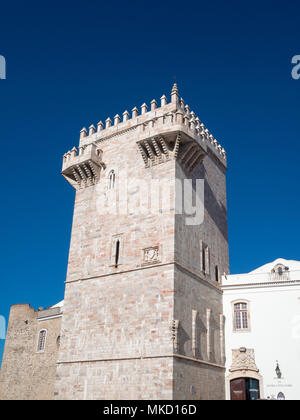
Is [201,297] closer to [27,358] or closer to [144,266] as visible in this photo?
[144,266]

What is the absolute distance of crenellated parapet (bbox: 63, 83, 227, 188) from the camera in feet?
73.0

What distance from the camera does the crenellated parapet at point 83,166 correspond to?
25.4 m

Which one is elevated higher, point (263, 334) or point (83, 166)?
point (83, 166)

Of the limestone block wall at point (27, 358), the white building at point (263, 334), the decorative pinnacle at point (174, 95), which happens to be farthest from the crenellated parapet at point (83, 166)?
the white building at point (263, 334)

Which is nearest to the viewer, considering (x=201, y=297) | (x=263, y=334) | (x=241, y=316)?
(x=201, y=297)

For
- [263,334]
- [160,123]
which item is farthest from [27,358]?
[160,123]

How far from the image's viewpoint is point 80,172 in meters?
26.0

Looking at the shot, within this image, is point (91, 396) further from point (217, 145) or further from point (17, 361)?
point (217, 145)

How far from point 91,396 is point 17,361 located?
457 inches

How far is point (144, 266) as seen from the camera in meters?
21.1

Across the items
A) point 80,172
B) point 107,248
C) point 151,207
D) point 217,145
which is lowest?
point 107,248

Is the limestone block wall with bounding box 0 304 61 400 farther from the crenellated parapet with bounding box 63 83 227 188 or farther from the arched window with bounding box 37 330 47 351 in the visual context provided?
the crenellated parapet with bounding box 63 83 227 188

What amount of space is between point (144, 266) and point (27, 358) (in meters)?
13.6
